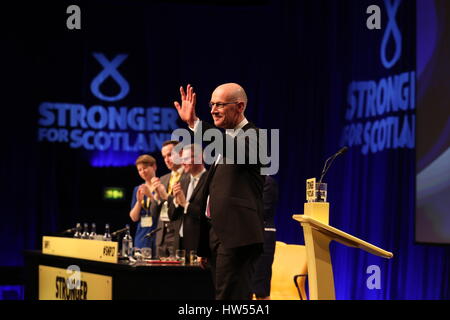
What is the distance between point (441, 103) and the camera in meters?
5.54

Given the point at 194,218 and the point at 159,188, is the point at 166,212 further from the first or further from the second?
the point at 194,218

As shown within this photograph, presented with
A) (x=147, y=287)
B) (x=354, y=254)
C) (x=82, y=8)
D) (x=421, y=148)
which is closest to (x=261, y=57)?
(x=82, y=8)

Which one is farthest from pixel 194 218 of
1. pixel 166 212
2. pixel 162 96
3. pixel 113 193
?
pixel 162 96

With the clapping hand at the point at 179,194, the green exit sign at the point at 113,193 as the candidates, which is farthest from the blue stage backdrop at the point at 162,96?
the clapping hand at the point at 179,194

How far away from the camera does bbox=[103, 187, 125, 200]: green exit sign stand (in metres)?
9.50

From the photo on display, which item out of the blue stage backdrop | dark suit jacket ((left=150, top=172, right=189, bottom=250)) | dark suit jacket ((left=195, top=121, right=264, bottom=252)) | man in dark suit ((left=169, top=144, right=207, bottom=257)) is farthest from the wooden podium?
the blue stage backdrop

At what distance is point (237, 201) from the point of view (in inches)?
142

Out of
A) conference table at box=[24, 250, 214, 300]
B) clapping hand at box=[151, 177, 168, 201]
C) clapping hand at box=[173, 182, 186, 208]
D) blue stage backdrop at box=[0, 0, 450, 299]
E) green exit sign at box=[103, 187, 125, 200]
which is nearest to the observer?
conference table at box=[24, 250, 214, 300]

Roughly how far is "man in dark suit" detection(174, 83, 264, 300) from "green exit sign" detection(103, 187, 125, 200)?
5957 mm

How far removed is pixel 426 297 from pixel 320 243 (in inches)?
113

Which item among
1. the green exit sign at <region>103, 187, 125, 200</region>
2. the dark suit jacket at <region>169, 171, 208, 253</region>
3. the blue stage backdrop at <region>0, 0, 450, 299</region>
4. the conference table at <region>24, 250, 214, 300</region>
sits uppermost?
the blue stage backdrop at <region>0, 0, 450, 299</region>

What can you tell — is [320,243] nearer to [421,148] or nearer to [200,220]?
[200,220]

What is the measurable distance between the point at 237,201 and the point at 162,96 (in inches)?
248

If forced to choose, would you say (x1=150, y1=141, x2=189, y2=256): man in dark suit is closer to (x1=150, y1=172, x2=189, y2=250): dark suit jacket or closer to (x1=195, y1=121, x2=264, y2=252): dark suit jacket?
(x1=150, y1=172, x2=189, y2=250): dark suit jacket
